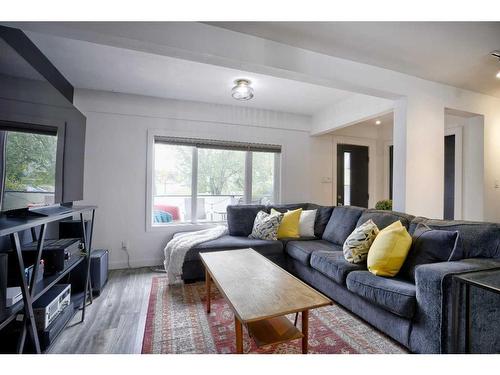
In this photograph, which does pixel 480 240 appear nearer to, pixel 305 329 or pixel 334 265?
pixel 334 265

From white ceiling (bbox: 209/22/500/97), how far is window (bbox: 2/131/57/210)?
Result: 4.87ft

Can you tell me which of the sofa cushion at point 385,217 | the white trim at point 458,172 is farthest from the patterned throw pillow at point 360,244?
the white trim at point 458,172

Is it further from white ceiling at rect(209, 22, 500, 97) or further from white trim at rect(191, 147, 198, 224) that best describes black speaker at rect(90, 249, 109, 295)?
white ceiling at rect(209, 22, 500, 97)

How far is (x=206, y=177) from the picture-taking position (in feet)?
12.2

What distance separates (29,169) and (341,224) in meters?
2.95

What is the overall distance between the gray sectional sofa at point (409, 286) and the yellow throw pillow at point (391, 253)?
0.06 metres

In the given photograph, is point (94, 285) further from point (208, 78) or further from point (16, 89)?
point (208, 78)

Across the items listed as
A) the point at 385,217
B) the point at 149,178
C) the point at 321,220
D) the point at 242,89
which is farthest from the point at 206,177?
the point at 385,217

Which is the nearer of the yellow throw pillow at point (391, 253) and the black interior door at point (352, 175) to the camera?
the yellow throw pillow at point (391, 253)

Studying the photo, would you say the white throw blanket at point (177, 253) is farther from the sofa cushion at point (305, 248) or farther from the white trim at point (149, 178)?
the sofa cushion at point (305, 248)

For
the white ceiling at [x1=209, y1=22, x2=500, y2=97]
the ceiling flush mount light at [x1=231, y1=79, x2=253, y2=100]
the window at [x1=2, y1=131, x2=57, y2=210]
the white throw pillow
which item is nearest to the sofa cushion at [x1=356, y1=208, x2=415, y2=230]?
the white throw pillow

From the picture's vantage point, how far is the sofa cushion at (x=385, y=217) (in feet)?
7.18

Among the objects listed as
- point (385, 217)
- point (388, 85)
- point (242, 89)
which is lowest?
point (385, 217)

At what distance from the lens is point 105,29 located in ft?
4.83
